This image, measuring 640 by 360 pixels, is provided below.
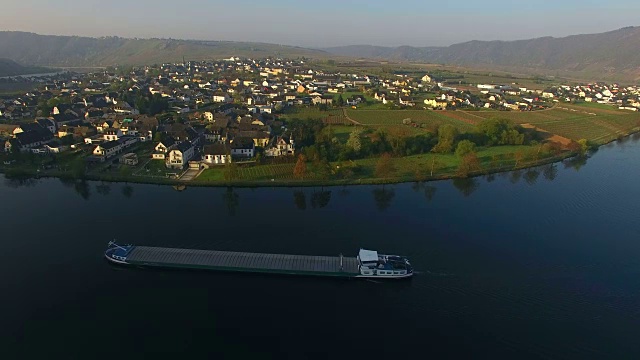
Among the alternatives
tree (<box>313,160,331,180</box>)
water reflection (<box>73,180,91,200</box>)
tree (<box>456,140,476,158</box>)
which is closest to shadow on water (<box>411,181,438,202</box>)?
tree (<box>313,160,331,180</box>)

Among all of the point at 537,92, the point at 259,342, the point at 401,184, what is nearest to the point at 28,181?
the point at 259,342

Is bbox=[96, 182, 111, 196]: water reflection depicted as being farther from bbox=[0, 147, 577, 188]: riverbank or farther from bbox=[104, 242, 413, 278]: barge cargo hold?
bbox=[104, 242, 413, 278]: barge cargo hold

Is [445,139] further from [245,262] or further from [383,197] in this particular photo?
[245,262]

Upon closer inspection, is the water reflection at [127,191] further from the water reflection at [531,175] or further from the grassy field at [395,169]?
the water reflection at [531,175]

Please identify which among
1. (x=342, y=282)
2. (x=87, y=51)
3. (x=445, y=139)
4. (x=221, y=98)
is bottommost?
(x=342, y=282)

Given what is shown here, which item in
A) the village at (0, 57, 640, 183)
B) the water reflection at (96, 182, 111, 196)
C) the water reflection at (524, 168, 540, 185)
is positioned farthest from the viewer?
the village at (0, 57, 640, 183)

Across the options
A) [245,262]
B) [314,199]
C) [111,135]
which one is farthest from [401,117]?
[245,262]

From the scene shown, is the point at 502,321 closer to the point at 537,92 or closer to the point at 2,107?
the point at 2,107
